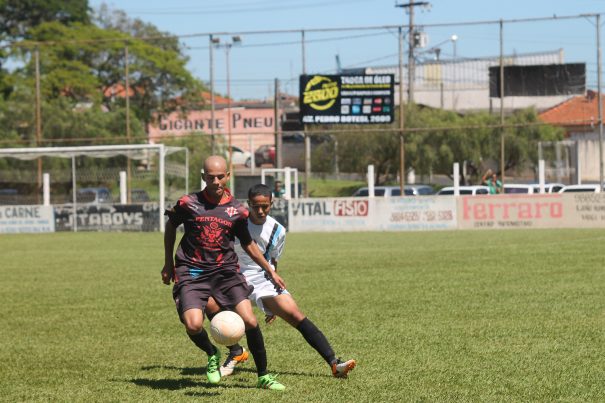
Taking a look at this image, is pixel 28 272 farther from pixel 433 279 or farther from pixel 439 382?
pixel 439 382

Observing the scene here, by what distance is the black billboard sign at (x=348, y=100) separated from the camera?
38.0 metres

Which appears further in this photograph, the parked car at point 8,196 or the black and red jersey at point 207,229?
the parked car at point 8,196

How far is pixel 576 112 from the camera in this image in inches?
2031

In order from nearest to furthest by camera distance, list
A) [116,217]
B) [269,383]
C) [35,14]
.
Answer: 1. [269,383]
2. [116,217]
3. [35,14]

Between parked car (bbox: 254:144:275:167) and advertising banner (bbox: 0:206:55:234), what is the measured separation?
26.4 m

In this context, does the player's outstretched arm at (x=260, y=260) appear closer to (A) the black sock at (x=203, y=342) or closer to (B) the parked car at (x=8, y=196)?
(A) the black sock at (x=203, y=342)

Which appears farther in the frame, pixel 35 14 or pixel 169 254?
pixel 35 14

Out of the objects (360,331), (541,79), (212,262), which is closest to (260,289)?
(212,262)

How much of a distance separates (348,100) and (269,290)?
29.8 metres

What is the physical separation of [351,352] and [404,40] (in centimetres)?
2867

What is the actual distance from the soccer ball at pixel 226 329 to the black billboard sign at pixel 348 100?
99.3 ft

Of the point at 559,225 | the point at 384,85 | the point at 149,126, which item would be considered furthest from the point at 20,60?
the point at 559,225

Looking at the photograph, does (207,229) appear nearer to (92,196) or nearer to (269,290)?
(269,290)

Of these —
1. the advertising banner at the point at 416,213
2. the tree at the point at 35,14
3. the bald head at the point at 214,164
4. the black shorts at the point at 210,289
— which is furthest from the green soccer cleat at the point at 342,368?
the tree at the point at 35,14
